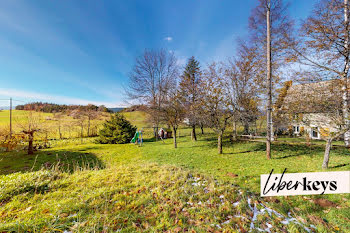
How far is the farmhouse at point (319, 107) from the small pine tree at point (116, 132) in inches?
492

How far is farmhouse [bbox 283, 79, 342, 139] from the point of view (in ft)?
14.2

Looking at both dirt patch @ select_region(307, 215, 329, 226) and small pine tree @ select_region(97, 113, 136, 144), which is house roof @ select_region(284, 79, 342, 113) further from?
small pine tree @ select_region(97, 113, 136, 144)

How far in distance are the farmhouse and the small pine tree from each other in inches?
492

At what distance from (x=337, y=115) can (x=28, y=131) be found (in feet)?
46.6

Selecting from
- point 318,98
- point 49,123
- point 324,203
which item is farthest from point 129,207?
point 49,123

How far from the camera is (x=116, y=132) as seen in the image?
12766 millimetres

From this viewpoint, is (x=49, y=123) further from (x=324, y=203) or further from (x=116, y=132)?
(x=324, y=203)

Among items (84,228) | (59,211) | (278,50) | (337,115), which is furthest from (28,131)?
(278,50)

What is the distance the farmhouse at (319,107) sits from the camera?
433 centimetres

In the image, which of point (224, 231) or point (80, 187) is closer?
point (224, 231)

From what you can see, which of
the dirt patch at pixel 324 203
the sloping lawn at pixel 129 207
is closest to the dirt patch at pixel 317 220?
the sloping lawn at pixel 129 207

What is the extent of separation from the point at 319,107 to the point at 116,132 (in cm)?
1367

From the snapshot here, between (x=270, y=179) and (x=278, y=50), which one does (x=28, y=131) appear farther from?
(x=278, y=50)

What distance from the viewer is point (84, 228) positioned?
199 cm
